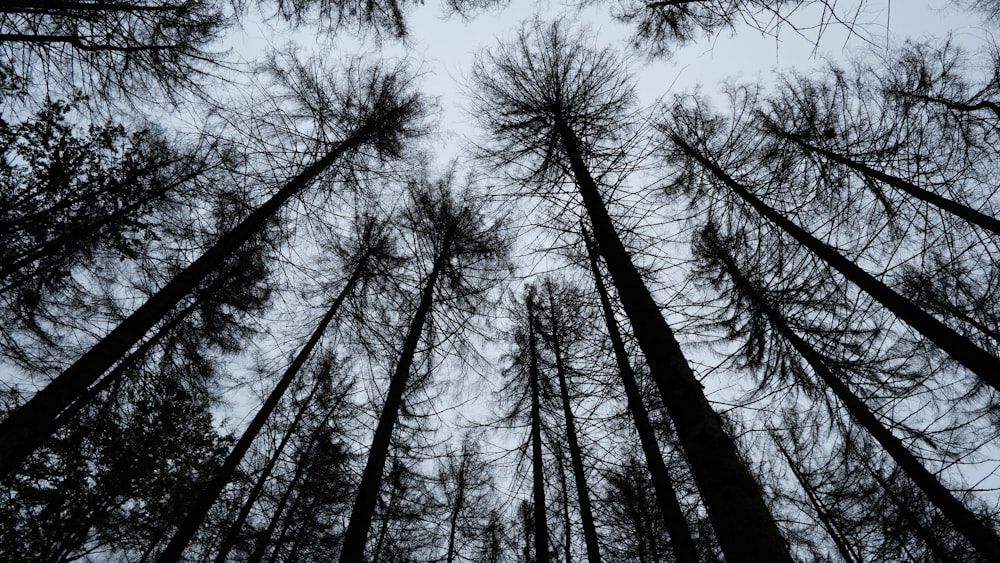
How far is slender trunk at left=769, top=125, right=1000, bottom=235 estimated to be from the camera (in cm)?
500

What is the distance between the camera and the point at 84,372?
10.2 feet

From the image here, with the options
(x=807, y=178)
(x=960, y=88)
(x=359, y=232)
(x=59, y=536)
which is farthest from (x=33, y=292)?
(x=960, y=88)

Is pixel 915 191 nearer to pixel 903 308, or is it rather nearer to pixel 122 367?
pixel 903 308

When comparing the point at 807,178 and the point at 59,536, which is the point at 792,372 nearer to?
the point at 807,178

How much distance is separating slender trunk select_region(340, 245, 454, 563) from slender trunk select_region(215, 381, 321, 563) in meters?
4.54

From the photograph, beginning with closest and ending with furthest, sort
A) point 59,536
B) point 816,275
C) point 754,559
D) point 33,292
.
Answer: point 754,559
point 816,275
point 33,292
point 59,536

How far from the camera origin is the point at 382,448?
203 inches

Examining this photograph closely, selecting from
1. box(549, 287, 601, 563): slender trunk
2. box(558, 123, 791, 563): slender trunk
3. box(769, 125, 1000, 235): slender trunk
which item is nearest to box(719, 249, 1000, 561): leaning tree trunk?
box(558, 123, 791, 563): slender trunk

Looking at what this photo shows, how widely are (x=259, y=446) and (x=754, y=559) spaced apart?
36.0 ft

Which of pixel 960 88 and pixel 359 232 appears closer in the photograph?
pixel 960 88

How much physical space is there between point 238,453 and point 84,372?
500 cm

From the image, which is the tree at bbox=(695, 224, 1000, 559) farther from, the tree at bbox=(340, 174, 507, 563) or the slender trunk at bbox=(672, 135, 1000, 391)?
the tree at bbox=(340, 174, 507, 563)

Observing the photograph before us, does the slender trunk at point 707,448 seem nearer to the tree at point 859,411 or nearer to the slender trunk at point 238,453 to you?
the tree at point 859,411

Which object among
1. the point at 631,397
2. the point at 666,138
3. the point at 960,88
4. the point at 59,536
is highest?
the point at 666,138
